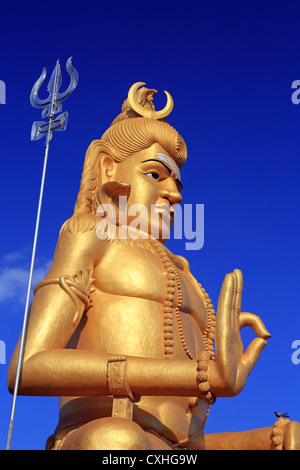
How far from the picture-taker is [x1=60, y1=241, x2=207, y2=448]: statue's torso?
15.9 ft

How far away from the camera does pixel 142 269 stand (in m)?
5.43

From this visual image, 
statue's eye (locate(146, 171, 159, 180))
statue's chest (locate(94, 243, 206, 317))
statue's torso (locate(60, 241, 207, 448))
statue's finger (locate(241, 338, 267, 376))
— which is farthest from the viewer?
statue's eye (locate(146, 171, 159, 180))

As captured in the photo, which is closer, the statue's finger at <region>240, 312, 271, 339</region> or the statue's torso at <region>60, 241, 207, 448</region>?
the statue's torso at <region>60, 241, 207, 448</region>

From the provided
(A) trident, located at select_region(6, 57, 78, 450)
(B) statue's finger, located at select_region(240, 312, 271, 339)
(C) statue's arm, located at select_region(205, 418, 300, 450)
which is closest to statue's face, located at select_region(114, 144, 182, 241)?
(A) trident, located at select_region(6, 57, 78, 450)

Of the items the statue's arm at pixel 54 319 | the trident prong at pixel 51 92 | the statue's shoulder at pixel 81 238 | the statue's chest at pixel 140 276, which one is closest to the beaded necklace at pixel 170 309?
the statue's chest at pixel 140 276

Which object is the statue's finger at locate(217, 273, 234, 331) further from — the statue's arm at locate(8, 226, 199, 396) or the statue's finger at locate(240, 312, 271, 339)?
the statue's finger at locate(240, 312, 271, 339)

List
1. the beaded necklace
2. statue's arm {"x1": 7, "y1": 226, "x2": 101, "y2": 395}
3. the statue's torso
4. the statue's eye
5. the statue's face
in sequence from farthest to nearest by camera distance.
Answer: the statue's eye < the statue's face < the beaded necklace < the statue's torso < statue's arm {"x1": 7, "y1": 226, "x2": 101, "y2": 395}

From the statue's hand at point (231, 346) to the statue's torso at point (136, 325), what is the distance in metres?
0.75

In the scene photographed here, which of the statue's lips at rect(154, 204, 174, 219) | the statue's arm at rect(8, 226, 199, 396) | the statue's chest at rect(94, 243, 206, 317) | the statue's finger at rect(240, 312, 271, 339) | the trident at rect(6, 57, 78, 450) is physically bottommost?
the statue's arm at rect(8, 226, 199, 396)

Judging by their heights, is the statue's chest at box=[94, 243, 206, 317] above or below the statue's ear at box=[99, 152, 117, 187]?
below

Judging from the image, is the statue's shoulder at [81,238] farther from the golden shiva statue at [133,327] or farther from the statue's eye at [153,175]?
the statue's eye at [153,175]

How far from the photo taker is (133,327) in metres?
5.14

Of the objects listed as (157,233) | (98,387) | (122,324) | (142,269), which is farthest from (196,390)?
(157,233)

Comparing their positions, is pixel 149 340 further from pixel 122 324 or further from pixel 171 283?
pixel 171 283
